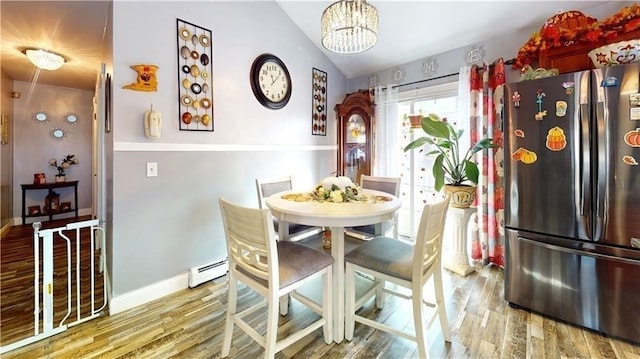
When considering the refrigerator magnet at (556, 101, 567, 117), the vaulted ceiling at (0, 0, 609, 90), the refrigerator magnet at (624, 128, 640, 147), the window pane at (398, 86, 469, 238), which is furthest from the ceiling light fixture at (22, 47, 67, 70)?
the refrigerator magnet at (624, 128, 640, 147)

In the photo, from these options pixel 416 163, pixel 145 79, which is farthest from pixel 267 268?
pixel 416 163

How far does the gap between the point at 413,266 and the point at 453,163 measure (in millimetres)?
1745

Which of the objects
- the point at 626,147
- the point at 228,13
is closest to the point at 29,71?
the point at 228,13

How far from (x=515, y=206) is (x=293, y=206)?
1651 mm

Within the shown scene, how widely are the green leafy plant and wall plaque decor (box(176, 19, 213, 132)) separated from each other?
1908 millimetres

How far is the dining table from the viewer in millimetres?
1580

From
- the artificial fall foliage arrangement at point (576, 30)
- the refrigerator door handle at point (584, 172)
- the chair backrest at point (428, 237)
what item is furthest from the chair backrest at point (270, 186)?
the artificial fall foliage arrangement at point (576, 30)

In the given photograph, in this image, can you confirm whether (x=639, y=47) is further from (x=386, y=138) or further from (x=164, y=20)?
(x=164, y=20)

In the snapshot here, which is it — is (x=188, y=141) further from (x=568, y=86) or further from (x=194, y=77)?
(x=568, y=86)

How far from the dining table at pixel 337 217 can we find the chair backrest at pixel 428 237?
289 mm

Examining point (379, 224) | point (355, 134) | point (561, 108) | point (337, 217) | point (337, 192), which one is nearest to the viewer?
point (337, 217)

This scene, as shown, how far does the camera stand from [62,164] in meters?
4.89

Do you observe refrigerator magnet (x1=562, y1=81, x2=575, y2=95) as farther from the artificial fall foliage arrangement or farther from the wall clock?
the wall clock

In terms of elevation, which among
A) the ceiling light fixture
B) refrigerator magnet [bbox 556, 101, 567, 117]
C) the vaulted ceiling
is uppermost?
the vaulted ceiling
